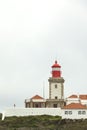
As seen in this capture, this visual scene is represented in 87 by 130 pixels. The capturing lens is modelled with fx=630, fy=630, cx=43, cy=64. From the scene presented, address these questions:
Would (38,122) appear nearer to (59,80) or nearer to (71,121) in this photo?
(71,121)

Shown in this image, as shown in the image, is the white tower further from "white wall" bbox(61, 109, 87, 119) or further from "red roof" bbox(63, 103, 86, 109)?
"white wall" bbox(61, 109, 87, 119)

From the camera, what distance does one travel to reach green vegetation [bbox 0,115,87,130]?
6519 centimetres

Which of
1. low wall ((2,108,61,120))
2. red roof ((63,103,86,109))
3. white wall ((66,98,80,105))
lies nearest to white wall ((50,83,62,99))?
white wall ((66,98,80,105))

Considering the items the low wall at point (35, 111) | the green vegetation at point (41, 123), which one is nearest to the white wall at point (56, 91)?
the low wall at point (35, 111)

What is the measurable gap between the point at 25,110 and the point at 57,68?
917cm

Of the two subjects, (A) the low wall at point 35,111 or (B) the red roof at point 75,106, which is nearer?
(B) the red roof at point 75,106

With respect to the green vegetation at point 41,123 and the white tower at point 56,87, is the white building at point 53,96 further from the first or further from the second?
the green vegetation at point 41,123

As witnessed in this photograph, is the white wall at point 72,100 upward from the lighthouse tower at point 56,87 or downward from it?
downward

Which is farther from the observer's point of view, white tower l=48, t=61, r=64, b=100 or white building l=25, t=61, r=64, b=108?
white tower l=48, t=61, r=64, b=100

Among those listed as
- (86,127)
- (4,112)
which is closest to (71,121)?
(86,127)

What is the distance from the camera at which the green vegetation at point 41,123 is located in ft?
214

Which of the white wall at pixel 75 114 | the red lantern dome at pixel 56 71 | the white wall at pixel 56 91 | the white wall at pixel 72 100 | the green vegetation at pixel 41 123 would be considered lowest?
the green vegetation at pixel 41 123

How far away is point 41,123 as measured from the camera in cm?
6744

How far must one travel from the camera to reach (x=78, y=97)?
247ft
